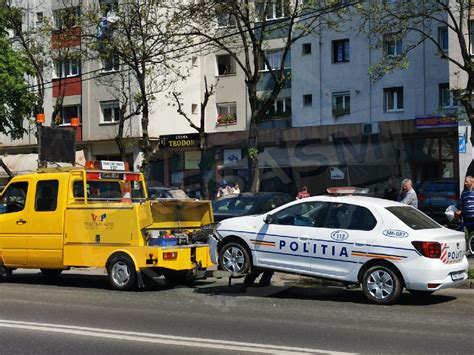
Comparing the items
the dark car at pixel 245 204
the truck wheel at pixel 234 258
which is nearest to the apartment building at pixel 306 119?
the dark car at pixel 245 204

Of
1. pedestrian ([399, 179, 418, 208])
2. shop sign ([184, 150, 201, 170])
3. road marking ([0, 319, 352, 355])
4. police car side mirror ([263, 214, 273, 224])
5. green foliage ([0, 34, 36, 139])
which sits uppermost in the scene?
green foliage ([0, 34, 36, 139])

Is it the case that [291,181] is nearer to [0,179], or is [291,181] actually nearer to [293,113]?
[293,113]

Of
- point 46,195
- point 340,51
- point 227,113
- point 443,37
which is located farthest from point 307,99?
point 46,195

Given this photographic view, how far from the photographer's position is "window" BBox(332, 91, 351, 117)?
35250 mm

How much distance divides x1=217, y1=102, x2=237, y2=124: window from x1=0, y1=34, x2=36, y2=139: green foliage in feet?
40.6

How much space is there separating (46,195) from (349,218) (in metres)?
5.68

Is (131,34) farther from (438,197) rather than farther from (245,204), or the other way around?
(438,197)

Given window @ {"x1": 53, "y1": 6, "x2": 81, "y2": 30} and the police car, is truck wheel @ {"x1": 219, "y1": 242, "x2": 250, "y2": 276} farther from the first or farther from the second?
window @ {"x1": 53, "y1": 6, "x2": 81, "y2": 30}

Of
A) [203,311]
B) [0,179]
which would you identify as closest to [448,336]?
[203,311]

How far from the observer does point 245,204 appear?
58.7ft

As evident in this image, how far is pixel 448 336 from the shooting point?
8.00 metres

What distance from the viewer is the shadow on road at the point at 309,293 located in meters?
10.9

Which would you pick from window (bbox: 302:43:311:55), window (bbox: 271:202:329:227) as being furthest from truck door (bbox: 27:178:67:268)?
window (bbox: 302:43:311:55)

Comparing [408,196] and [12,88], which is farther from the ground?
[12,88]
